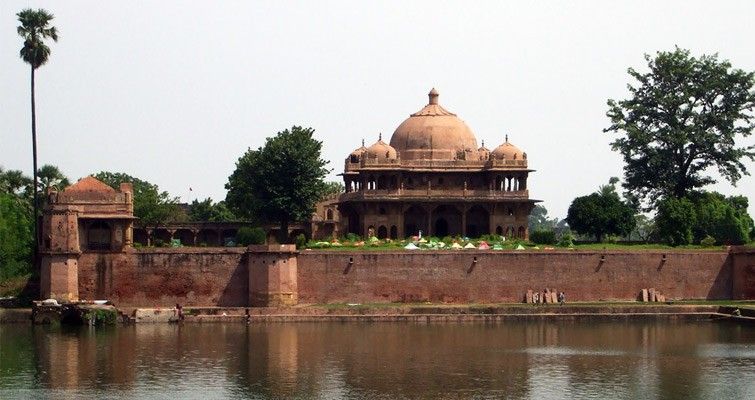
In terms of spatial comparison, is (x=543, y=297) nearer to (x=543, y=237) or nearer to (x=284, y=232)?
(x=543, y=237)

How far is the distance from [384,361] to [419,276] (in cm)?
1389

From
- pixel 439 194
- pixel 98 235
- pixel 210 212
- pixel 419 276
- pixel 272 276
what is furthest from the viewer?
pixel 210 212

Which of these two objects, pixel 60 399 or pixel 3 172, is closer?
pixel 60 399

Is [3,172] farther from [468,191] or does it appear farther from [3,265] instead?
[468,191]

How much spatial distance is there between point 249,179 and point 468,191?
335 inches

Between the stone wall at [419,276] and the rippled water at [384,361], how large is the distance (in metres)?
3.69

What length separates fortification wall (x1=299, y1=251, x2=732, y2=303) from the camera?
5538 cm

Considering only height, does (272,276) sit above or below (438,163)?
below

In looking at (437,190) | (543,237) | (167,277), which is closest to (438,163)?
(437,190)

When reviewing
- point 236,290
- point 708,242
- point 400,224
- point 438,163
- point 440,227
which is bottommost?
point 236,290

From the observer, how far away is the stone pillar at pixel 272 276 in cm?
5416

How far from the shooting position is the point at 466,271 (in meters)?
56.1

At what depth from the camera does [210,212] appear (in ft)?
266

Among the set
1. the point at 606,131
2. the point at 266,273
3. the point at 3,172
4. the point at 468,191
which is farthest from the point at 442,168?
the point at 3,172
